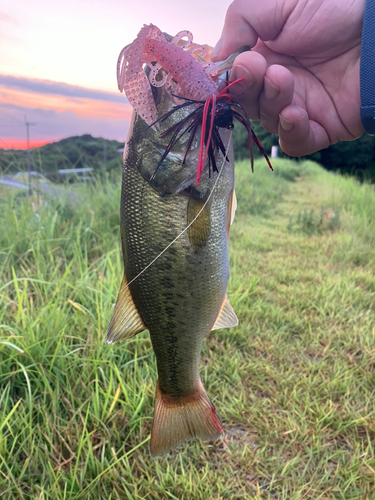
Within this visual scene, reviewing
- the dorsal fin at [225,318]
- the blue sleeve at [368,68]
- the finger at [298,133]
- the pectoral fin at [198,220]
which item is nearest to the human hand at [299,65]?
the finger at [298,133]

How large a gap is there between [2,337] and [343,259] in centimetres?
Result: 387

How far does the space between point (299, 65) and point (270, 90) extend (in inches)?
27.0

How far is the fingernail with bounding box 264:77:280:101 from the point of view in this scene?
135 centimetres

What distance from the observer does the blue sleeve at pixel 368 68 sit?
1423mm

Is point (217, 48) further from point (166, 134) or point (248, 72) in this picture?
point (166, 134)

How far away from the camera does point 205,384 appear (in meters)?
2.35

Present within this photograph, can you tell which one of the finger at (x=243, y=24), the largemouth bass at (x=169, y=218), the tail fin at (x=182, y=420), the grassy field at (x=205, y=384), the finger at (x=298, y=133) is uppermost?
the finger at (x=243, y=24)

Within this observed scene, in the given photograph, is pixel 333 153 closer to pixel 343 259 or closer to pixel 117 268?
pixel 343 259

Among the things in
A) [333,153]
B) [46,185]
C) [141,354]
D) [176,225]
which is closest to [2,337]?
[141,354]

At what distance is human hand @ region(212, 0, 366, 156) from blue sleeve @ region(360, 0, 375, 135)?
21 cm

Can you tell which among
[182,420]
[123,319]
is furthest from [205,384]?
[123,319]

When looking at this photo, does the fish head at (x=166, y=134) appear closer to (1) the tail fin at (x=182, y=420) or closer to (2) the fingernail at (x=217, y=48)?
(2) the fingernail at (x=217, y=48)

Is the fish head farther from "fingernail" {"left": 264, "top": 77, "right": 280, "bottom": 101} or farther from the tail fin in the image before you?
the tail fin

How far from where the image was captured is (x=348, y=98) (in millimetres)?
1861
